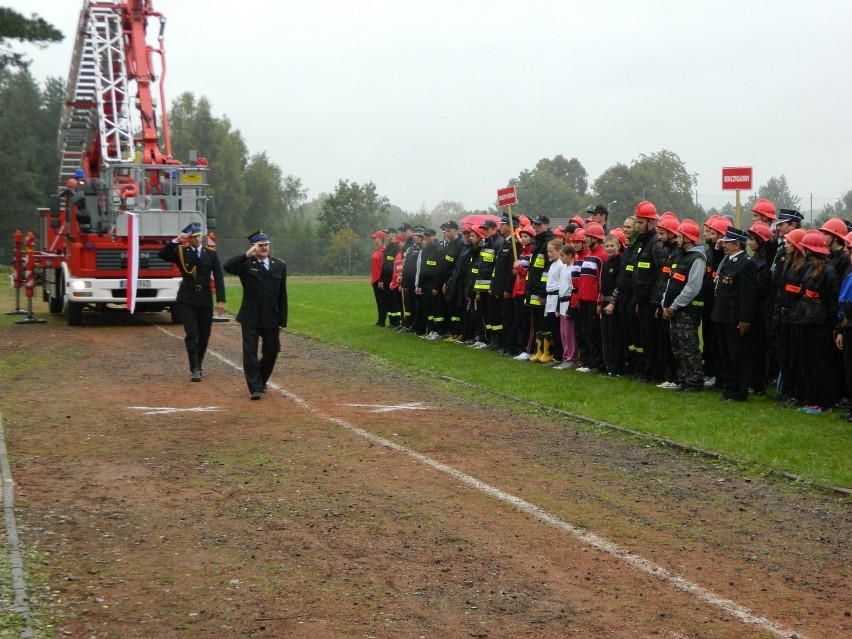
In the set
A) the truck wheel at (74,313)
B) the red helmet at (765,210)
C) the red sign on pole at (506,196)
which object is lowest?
the truck wheel at (74,313)

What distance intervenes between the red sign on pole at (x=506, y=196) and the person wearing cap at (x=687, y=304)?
17.8ft

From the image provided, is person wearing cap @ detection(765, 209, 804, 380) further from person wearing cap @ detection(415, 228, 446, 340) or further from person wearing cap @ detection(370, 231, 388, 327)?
person wearing cap @ detection(370, 231, 388, 327)

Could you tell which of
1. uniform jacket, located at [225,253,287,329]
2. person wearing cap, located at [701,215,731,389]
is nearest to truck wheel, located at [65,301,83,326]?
uniform jacket, located at [225,253,287,329]

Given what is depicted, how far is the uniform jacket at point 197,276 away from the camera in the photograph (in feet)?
51.1

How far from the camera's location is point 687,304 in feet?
46.7

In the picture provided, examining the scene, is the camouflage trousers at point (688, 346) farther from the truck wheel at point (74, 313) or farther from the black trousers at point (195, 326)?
the truck wheel at point (74, 313)

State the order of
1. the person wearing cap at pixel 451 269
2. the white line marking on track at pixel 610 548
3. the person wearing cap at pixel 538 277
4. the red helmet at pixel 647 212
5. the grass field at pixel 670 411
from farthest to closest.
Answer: the person wearing cap at pixel 451 269
the person wearing cap at pixel 538 277
the red helmet at pixel 647 212
the grass field at pixel 670 411
the white line marking on track at pixel 610 548

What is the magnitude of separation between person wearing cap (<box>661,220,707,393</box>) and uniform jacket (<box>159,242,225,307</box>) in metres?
6.02

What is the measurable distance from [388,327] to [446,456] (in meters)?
15.3

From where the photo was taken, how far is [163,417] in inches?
488

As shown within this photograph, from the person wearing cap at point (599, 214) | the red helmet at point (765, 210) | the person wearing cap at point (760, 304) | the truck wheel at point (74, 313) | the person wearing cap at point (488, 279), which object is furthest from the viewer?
the truck wheel at point (74, 313)

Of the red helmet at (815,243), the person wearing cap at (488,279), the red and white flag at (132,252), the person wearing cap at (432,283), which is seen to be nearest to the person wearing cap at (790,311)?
the red helmet at (815,243)

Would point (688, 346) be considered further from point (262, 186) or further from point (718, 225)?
point (262, 186)

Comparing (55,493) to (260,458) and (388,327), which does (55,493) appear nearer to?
(260,458)
